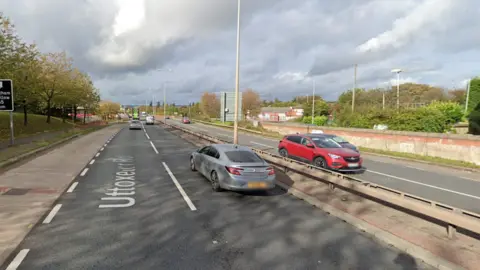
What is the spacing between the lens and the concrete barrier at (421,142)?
60.7ft

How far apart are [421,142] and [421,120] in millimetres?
5109

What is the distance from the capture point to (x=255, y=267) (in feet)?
15.8

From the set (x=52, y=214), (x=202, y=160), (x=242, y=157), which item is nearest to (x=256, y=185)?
(x=242, y=157)

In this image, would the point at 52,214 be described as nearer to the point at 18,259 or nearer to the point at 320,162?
the point at 18,259

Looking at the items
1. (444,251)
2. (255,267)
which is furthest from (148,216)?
(444,251)

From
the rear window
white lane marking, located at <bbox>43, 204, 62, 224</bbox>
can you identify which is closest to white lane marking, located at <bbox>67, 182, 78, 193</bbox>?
white lane marking, located at <bbox>43, 204, 62, 224</bbox>

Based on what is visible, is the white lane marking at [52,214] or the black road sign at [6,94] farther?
the black road sign at [6,94]

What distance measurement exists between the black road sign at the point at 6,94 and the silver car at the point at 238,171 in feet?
48.3

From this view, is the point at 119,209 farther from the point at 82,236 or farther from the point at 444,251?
the point at 444,251

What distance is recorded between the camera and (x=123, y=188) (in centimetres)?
984

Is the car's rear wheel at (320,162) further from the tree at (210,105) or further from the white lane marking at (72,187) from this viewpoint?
the tree at (210,105)

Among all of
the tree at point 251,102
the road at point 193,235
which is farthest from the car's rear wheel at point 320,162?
the tree at point 251,102

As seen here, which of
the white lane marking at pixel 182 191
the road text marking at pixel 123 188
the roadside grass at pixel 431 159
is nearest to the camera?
the white lane marking at pixel 182 191

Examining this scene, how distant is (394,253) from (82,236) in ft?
18.8
